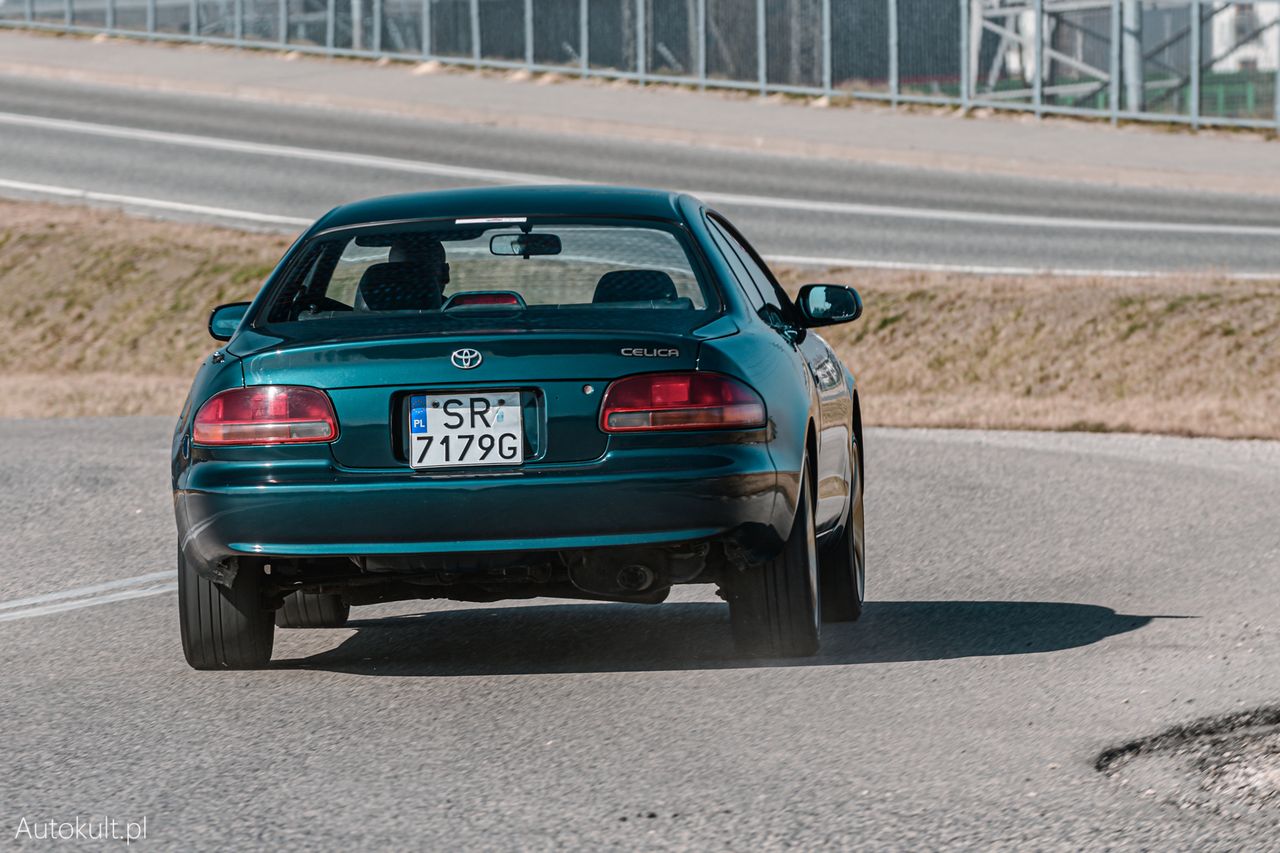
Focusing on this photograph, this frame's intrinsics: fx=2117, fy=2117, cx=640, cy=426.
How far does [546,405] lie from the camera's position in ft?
20.0

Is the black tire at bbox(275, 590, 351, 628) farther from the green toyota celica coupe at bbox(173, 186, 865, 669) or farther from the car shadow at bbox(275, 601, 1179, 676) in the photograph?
the green toyota celica coupe at bbox(173, 186, 865, 669)

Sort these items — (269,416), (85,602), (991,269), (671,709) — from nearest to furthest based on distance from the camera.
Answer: (671,709) → (269,416) → (85,602) → (991,269)

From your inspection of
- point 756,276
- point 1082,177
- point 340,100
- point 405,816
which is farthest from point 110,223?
point 405,816

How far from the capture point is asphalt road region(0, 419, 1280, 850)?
4.79 metres

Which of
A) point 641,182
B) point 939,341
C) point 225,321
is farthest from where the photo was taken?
point 641,182

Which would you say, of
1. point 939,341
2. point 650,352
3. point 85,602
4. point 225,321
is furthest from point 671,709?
point 939,341

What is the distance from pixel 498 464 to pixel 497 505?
12 centimetres

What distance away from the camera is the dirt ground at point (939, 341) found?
16.7 meters

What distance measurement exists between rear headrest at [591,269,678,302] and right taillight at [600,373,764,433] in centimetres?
63

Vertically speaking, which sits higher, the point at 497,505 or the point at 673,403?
the point at 673,403

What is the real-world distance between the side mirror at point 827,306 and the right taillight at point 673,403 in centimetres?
143

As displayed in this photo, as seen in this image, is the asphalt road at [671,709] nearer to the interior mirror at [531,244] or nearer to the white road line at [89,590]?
the white road line at [89,590]

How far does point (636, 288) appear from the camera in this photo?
676 centimetres

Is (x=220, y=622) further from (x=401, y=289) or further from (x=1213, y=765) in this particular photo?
(x=1213, y=765)
